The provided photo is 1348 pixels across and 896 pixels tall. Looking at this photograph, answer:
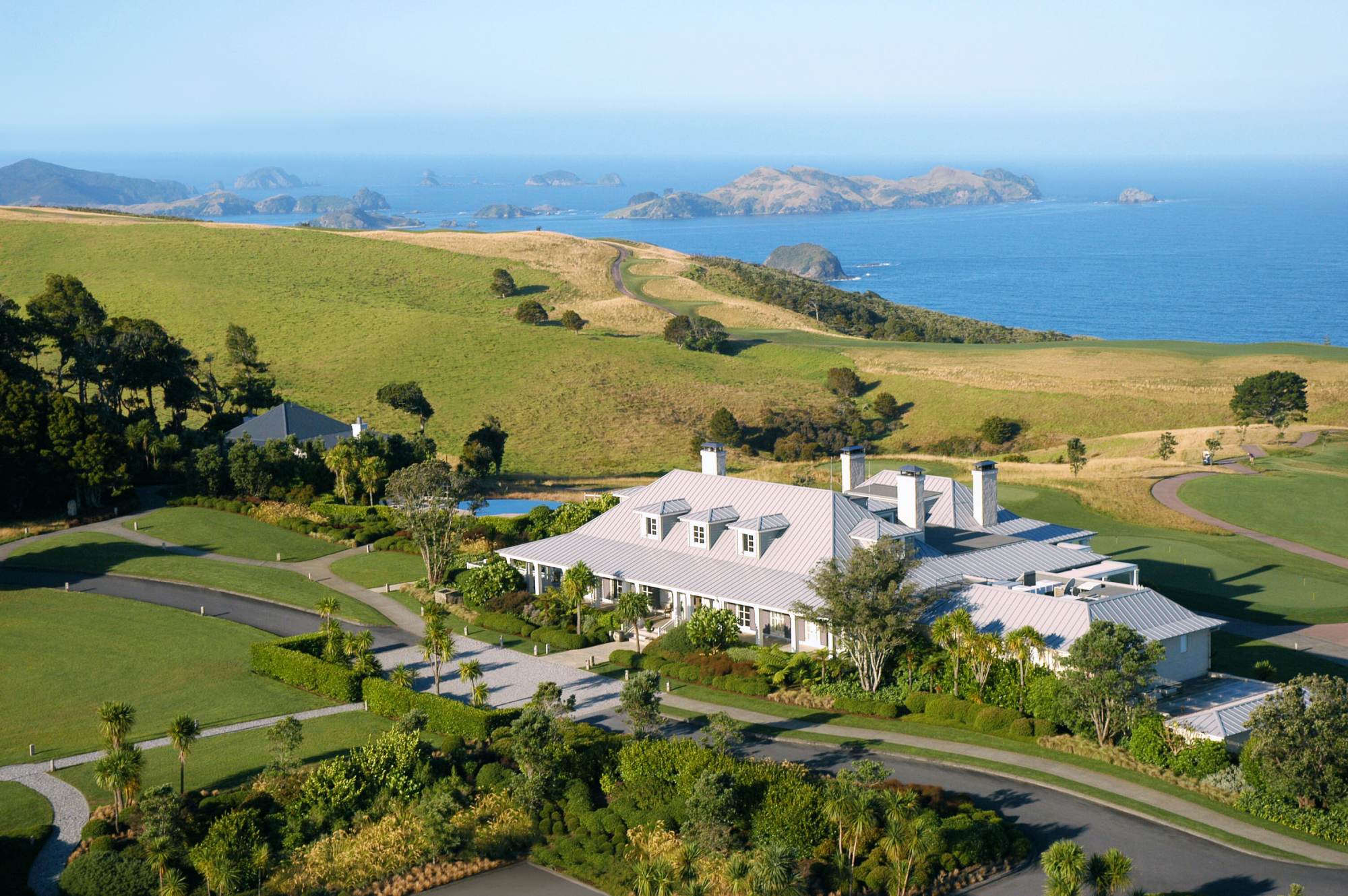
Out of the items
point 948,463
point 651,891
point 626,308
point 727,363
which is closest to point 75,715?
point 651,891

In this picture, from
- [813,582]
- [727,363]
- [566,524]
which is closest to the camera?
[813,582]

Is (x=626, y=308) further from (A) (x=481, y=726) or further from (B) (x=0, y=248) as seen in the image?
(A) (x=481, y=726)

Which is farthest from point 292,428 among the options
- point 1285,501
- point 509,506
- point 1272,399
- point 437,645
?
point 1272,399

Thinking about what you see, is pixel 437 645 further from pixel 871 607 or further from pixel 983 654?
pixel 983 654

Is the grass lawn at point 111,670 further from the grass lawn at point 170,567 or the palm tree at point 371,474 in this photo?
the palm tree at point 371,474

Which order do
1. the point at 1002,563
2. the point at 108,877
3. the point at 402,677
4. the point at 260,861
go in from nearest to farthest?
the point at 108,877, the point at 260,861, the point at 402,677, the point at 1002,563

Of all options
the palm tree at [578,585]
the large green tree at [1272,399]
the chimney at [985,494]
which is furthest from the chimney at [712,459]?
the large green tree at [1272,399]
